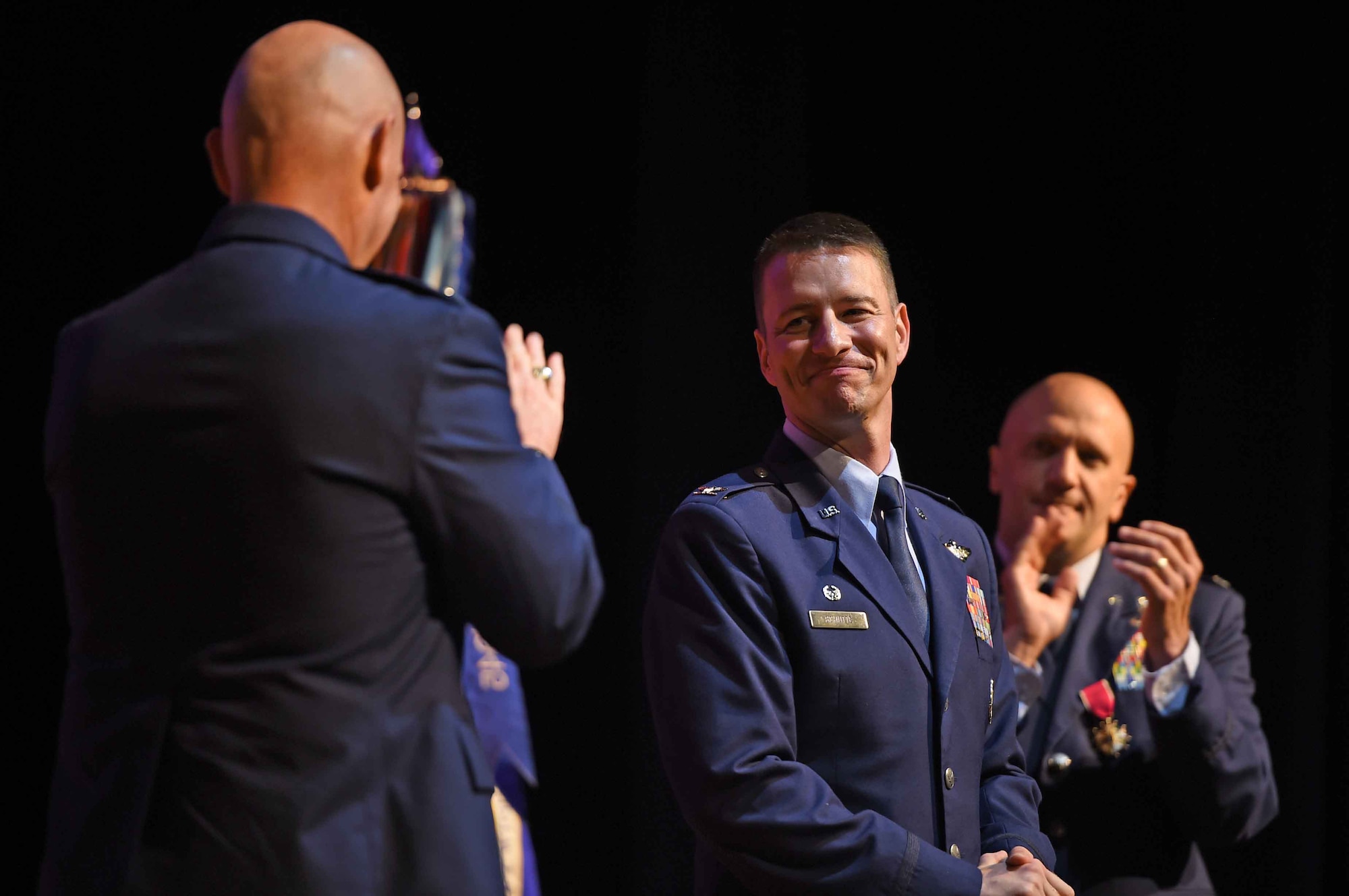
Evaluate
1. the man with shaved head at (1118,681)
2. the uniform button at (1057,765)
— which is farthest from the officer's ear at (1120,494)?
the uniform button at (1057,765)

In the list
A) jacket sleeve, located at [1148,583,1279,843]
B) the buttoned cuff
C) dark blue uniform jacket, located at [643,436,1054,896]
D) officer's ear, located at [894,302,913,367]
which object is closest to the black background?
jacket sleeve, located at [1148,583,1279,843]

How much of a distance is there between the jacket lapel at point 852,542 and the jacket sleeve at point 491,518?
58cm

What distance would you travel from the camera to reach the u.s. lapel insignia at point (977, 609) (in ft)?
6.34

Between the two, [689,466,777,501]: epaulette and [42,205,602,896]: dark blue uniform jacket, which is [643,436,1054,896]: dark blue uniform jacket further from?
[42,205,602,896]: dark blue uniform jacket

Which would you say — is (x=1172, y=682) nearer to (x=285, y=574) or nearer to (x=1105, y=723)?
(x=1105, y=723)

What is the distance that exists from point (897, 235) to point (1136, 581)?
4.72 ft

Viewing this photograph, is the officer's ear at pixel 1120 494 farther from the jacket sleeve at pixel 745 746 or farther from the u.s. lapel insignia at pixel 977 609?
the jacket sleeve at pixel 745 746

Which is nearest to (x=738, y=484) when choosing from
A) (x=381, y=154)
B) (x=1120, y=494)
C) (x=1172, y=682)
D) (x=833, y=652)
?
(x=833, y=652)

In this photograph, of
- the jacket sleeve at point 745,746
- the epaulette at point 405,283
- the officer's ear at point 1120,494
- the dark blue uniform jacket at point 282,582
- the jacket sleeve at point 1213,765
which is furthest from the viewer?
the officer's ear at point 1120,494

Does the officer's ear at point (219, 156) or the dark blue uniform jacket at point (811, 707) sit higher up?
the officer's ear at point (219, 156)

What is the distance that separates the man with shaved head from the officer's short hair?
901mm

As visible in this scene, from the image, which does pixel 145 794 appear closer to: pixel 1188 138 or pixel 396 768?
pixel 396 768

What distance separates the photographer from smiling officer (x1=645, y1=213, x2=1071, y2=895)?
1.62 m

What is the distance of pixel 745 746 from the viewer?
5.32 ft
